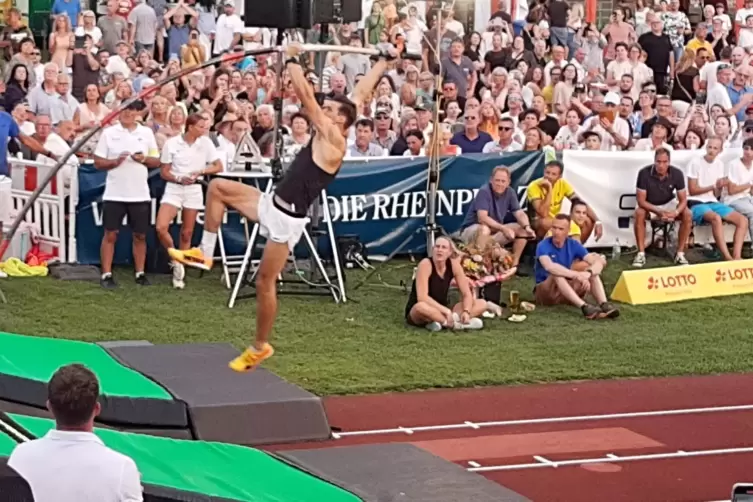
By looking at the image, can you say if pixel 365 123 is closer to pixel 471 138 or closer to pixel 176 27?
pixel 471 138

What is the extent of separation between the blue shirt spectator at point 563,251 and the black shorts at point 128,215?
12.3ft

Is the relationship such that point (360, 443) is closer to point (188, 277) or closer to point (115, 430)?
point (115, 430)

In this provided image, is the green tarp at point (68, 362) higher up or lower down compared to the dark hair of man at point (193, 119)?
lower down

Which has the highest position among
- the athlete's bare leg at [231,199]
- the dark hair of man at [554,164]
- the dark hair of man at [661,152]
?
the athlete's bare leg at [231,199]

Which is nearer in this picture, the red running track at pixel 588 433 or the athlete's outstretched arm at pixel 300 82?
the athlete's outstretched arm at pixel 300 82

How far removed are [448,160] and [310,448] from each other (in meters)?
6.97

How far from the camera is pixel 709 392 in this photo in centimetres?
1116

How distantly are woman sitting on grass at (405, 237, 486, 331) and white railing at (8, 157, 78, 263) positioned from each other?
363cm

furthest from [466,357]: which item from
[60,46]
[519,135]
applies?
[60,46]

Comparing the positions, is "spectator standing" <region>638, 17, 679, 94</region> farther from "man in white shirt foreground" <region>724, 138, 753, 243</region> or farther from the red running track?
the red running track

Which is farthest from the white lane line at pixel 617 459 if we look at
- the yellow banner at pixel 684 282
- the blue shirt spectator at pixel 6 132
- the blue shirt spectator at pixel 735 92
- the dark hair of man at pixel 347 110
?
the blue shirt spectator at pixel 735 92

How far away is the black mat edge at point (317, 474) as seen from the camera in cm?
750

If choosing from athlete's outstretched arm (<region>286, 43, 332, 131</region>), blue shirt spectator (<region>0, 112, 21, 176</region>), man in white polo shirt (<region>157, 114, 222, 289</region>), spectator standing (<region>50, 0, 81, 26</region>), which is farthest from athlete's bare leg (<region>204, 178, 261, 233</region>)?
spectator standing (<region>50, 0, 81, 26</region>)

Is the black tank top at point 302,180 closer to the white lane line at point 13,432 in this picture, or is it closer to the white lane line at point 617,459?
the white lane line at point 617,459
